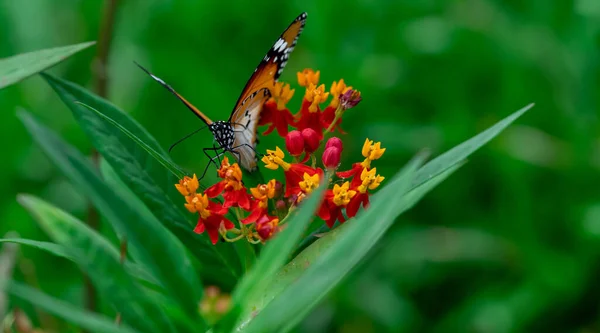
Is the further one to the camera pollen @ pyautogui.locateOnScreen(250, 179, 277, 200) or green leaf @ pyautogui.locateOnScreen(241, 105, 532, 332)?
pollen @ pyautogui.locateOnScreen(250, 179, 277, 200)

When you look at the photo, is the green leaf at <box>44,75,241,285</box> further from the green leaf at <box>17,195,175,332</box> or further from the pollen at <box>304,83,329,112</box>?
the pollen at <box>304,83,329,112</box>

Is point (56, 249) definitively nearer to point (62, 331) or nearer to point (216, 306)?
point (216, 306)

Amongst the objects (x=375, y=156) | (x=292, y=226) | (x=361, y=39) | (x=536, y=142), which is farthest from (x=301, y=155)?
(x=361, y=39)

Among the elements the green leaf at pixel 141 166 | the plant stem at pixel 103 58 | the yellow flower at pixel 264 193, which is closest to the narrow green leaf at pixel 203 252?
the green leaf at pixel 141 166

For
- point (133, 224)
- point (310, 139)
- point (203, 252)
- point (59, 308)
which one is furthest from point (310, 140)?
point (59, 308)

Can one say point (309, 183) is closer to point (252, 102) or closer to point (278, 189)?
point (278, 189)

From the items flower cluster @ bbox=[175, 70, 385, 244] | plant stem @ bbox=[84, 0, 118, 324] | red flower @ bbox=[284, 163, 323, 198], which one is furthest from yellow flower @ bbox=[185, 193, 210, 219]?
plant stem @ bbox=[84, 0, 118, 324]
